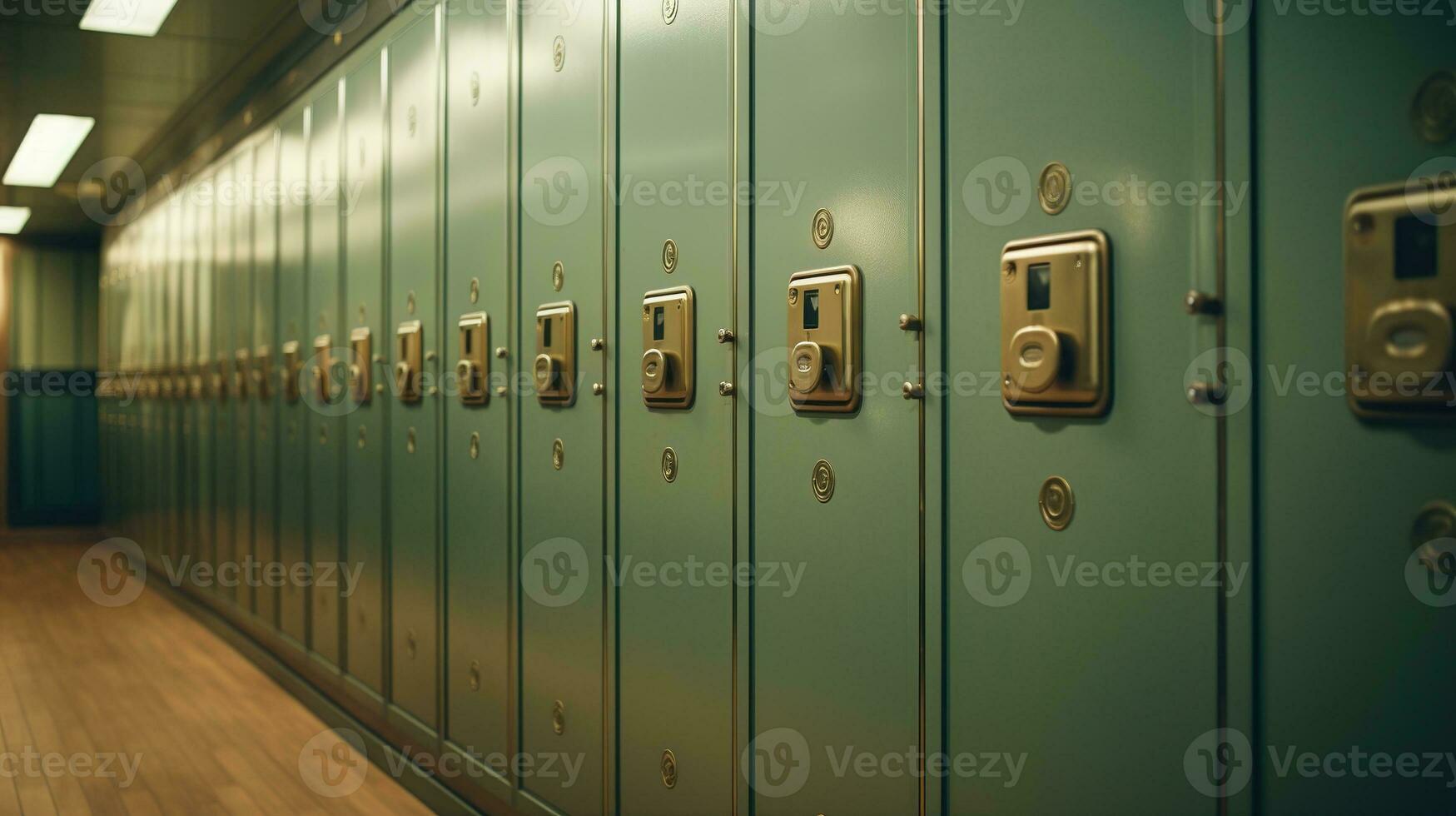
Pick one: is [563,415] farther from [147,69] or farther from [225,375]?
[225,375]

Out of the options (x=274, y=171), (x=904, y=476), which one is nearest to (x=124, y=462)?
(x=274, y=171)

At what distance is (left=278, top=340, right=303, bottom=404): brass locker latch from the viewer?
550 centimetres

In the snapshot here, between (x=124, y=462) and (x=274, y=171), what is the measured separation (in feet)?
18.1

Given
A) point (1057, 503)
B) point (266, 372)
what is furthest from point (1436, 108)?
point (266, 372)

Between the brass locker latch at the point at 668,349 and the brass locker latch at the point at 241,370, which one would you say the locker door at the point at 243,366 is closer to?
the brass locker latch at the point at 241,370

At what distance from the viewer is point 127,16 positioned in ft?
16.1

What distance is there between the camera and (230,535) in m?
6.80

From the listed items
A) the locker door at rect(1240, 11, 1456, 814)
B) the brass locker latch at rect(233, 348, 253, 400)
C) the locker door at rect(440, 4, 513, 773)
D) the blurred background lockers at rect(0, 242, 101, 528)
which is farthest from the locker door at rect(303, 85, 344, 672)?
the blurred background lockers at rect(0, 242, 101, 528)

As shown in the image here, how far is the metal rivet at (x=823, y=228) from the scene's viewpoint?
2145mm

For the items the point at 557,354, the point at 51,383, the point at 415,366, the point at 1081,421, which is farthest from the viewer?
the point at 51,383

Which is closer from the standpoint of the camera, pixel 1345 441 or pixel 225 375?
pixel 1345 441

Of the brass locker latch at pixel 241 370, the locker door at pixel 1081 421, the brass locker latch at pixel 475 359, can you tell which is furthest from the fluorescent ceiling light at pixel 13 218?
the locker door at pixel 1081 421

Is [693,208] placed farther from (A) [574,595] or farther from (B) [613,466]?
(A) [574,595]

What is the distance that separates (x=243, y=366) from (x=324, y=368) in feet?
5.39
